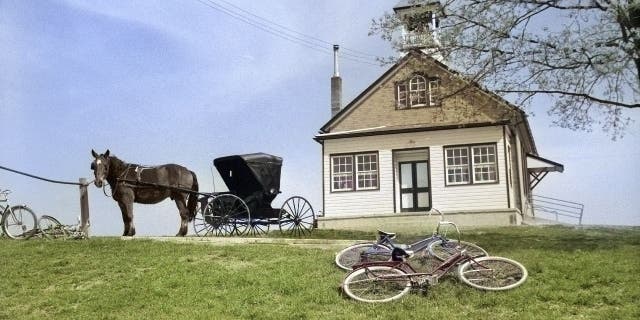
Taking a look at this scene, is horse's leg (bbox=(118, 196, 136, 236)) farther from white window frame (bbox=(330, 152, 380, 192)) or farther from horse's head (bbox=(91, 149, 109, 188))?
white window frame (bbox=(330, 152, 380, 192))

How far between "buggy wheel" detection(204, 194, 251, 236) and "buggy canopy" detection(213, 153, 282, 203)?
79cm

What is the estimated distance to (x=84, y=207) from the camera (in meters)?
17.5

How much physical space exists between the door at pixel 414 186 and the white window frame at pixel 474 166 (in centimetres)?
118

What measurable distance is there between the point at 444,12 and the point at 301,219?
27.5ft

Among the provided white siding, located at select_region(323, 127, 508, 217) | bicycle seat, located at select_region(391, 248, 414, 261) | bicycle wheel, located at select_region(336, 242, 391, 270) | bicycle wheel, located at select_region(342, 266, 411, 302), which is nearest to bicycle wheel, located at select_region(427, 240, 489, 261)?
bicycle seat, located at select_region(391, 248, 414, 261)

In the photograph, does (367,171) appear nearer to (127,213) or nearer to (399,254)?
(127,213)

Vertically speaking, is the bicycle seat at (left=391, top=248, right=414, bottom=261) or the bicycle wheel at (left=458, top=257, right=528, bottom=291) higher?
the bicycle seat at (left=391, top=248, right=414, bottom=261)

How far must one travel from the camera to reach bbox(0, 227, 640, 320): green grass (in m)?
9.62

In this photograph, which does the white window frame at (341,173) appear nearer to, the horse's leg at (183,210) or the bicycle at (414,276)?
the horse's leg at (183,210)

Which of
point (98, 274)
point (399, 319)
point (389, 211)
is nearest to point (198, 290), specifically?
point (98, 274)

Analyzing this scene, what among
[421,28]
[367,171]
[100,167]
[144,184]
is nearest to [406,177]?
[367,171]

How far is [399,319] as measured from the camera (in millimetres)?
9188

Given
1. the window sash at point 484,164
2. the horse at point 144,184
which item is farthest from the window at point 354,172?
the horse at point 144,184

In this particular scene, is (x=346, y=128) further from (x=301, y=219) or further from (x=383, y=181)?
(x=301, y=219)
